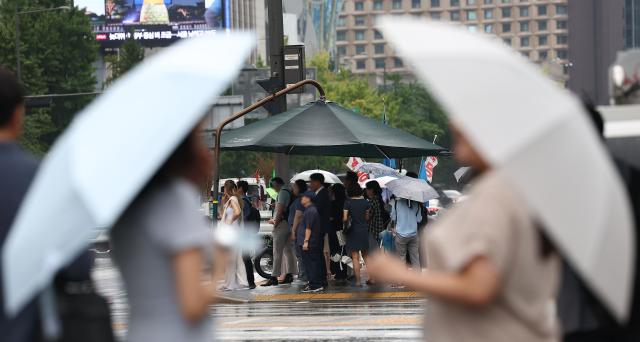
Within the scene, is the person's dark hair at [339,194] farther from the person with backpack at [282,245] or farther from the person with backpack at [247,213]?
the person with backpack at [247,213]

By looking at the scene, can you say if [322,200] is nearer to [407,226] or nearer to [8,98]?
[407,226]

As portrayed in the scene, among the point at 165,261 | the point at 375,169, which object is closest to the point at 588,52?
the point at 165,261

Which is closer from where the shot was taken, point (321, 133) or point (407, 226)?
point (407, 226)

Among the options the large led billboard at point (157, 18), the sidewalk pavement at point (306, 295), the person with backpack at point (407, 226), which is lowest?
the sidewalk pavement at point (306, 295)

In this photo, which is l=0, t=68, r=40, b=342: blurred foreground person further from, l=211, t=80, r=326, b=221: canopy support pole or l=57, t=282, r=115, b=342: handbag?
l=211, t=80, r=326, b=221: canopy support pole

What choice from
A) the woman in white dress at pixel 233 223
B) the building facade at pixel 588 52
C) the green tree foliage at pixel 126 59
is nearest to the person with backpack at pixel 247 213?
the woman in white dress at pixel 233 223

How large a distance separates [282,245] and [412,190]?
2.46 metres

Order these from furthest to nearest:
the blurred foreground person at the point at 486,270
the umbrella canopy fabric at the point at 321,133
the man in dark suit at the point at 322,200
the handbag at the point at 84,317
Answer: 1. the umbrella canopy fabric at the point at 321,133
2. the man in dark suit at the point at 322,200
3. the handbag at the point at 84,317
4. the blurred foreground person at the point at 486,270

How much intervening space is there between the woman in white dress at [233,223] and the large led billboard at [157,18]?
368 feet

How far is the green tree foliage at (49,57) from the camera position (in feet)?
213

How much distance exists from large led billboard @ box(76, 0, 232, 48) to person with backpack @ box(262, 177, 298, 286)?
111193mm

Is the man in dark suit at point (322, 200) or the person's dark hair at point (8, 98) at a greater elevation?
the person's dark hair at point (8, 98)

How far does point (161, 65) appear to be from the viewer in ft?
13.1

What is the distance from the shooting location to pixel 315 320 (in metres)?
15.3
